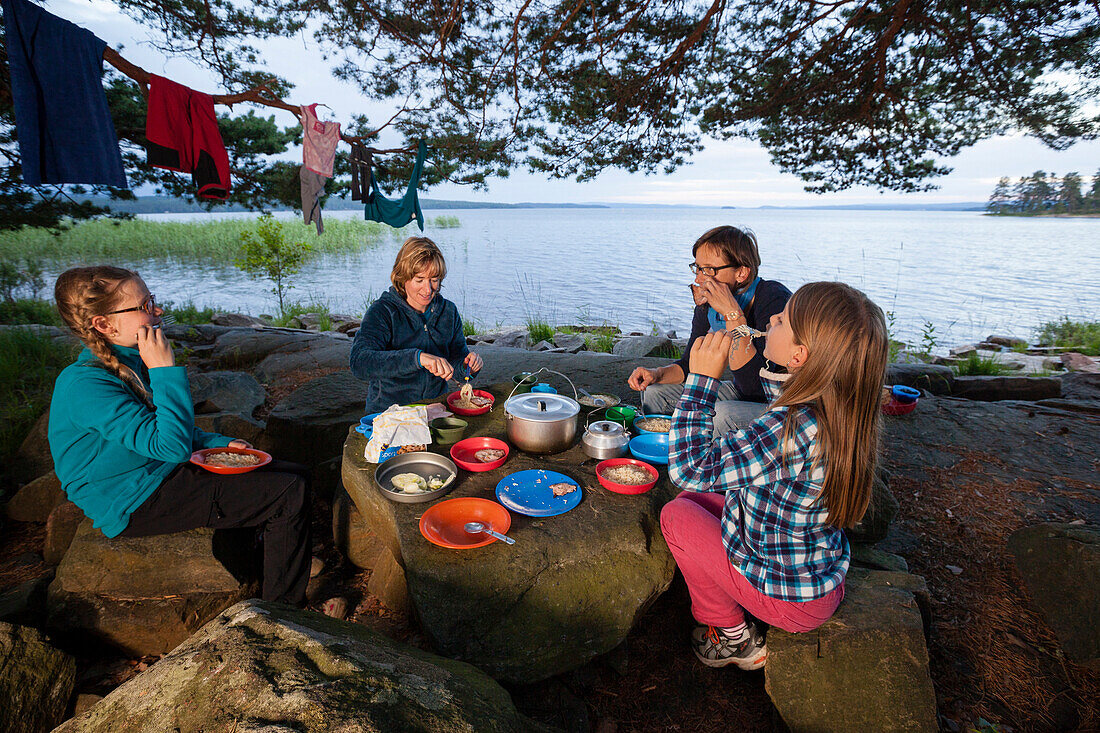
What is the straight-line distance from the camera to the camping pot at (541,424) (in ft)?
8.27

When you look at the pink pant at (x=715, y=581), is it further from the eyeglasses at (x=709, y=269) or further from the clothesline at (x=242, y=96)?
the clothesline at (x=242, y=96)

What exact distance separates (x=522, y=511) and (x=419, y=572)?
0.48 meters

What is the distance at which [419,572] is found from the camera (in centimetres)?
192

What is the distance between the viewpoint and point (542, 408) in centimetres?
257

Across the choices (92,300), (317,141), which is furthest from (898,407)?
(317,141)

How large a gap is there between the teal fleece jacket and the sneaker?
102 inches

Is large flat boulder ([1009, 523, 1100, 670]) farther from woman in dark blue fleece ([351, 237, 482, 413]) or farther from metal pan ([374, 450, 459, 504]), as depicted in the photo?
woman in dark blue fleece ([351, 237, 482, 413])

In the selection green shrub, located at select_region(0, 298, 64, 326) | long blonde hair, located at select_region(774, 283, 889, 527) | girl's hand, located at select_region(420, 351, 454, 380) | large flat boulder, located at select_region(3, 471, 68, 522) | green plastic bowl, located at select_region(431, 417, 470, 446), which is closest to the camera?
long blonde hair, located at select_region(774, 283, 889, 527)

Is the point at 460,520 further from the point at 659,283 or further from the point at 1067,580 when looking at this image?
the point at 659,283

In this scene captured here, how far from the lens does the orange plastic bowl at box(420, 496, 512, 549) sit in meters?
2.01

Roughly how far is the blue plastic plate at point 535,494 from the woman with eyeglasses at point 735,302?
3.06 ft

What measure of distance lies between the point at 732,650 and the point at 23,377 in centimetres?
668

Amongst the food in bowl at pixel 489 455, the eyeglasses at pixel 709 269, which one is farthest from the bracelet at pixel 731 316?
the food in bowl at pixel 489 455

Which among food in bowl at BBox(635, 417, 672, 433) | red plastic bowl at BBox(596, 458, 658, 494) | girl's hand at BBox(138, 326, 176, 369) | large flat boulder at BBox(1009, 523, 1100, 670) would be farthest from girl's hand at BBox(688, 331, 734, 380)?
girl's hand at BBox(138, 326, 176, 369)
